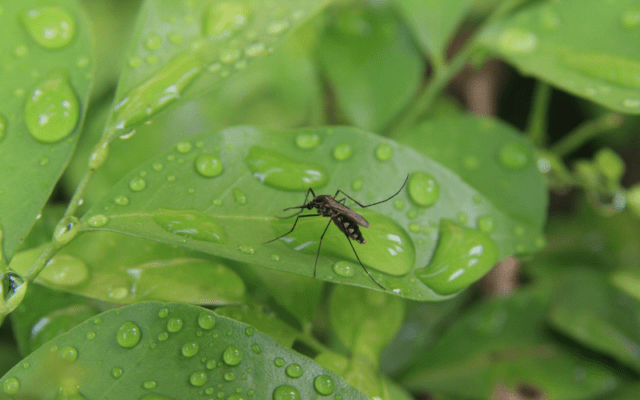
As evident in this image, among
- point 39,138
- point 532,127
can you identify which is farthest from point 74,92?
point 532,127

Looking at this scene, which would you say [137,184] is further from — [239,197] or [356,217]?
[356,217]

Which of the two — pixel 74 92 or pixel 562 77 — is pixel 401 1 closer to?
pixel 562 77

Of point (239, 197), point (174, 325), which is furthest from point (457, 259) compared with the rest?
point (174, 325)

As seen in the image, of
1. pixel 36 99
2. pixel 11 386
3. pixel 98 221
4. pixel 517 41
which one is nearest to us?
pixel 11 386

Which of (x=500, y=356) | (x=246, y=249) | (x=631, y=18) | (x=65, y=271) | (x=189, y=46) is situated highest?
(x=189, y=46)

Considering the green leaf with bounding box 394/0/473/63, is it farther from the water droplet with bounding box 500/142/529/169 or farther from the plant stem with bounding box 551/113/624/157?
the plant stem with bounding box 551/113/624/157

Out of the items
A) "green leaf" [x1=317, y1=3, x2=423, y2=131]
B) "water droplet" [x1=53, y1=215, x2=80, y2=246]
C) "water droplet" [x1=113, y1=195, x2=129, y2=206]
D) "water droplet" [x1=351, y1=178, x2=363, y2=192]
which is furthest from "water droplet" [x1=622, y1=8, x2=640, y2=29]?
"water droplet" [x1=53, y1=215, x2=80, y2=246]

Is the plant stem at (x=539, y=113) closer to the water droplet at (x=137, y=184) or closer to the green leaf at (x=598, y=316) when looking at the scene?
the green leaf at (x=598, y=316)

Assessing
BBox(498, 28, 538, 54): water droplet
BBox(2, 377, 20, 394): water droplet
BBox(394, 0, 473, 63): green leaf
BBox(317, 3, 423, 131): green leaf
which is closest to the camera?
BBox(2, 377, 20, 394): water droplet
